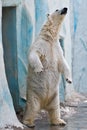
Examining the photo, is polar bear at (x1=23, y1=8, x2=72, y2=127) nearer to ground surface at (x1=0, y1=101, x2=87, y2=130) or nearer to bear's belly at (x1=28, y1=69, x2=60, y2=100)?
bear's belly at (x1=28, y1=69, x2=60, y2=100)

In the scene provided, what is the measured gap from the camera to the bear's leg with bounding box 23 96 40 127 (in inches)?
380

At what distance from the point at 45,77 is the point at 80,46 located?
336 inches

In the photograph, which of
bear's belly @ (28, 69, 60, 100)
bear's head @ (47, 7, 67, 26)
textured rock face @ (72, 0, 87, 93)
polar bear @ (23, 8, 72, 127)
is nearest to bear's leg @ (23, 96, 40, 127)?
polar bear @ (23, 8, 72, 127)

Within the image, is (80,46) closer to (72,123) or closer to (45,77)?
(72,123)

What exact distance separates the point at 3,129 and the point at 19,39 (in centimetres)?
274

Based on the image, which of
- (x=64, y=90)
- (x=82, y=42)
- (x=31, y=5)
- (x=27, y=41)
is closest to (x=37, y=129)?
(x=27, y=41)

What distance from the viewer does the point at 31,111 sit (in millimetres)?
9664

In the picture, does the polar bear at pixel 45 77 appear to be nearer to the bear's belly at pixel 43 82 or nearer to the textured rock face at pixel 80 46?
the bear's belly at pixel 43 82

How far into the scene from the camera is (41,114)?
11.3m

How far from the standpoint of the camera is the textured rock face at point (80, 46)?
1795 cm

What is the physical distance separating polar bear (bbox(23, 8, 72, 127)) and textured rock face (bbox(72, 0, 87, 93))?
7.93 metres

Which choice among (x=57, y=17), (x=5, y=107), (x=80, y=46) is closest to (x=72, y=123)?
(x=5, y=107)

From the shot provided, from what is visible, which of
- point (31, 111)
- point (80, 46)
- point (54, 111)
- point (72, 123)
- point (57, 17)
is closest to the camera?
point (31, 111)

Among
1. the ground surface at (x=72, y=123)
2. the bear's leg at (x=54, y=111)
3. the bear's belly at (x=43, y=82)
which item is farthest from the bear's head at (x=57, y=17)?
the ground surface at (x=72, y=123)
